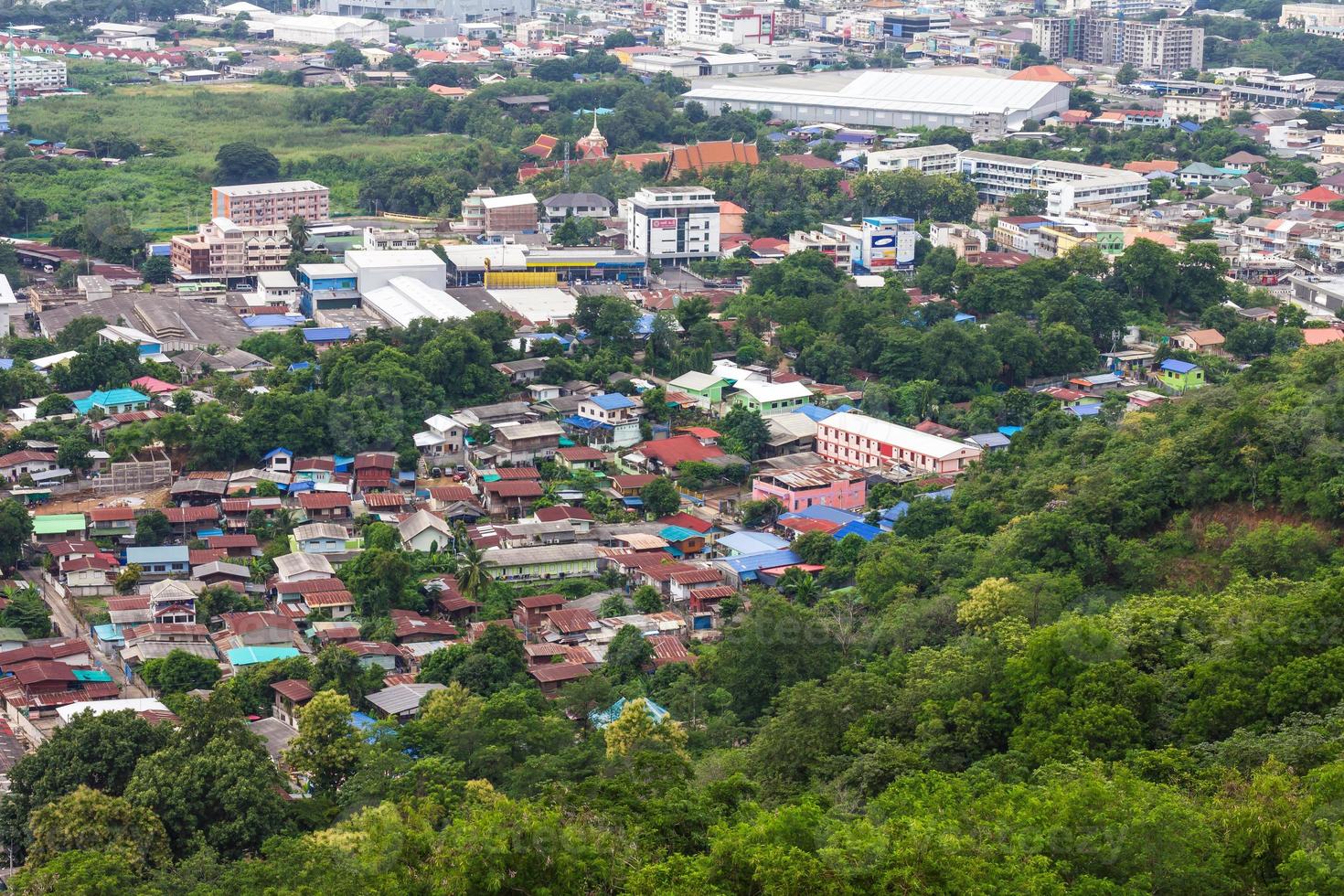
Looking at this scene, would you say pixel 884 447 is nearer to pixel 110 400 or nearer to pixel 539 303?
pixel 539 303

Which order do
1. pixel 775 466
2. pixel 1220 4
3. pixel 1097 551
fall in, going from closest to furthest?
1. pixel 1097 551
2. pixel 775 466
3. pixel 1220 4

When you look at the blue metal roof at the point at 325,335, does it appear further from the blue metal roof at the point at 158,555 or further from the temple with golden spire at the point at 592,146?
the temple with golden spire at the point at 592,146

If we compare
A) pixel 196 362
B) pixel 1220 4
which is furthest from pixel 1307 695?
pixel 1220 4

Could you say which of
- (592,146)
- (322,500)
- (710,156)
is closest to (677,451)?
(322,500)

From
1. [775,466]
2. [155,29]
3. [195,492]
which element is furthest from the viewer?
[155,29]

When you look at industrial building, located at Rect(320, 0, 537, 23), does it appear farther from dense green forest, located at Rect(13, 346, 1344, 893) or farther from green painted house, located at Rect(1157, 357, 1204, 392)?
dense green forest, located at Rect(13, 346, 1344, 893)

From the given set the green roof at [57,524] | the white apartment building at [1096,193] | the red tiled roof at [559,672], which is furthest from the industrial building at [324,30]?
the red tiled roof at [559,672]

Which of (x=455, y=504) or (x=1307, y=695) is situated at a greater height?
(x=1307, y=695)

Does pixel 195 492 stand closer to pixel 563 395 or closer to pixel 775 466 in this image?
pixel 563 395
